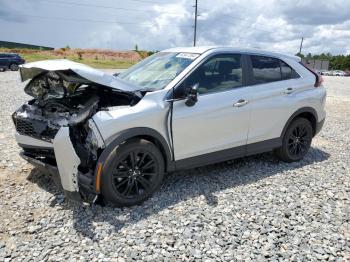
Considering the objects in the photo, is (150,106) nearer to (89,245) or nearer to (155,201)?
(155,201)

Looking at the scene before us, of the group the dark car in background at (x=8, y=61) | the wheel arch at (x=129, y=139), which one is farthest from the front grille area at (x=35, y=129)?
the dark car in background at (x=8, y=61)

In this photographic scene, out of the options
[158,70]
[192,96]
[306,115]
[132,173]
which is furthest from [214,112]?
[306,115]

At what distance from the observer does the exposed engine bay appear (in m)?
3.83

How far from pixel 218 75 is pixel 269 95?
92 cm


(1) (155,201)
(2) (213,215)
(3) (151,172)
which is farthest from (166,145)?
(2) (213,215)

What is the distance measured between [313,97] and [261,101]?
1.26 m

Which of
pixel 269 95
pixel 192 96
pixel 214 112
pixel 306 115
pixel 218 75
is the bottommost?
pixel 306 115

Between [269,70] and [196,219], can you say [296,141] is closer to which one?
[269,70]

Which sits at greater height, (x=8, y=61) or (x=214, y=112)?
(x=214, y=112)

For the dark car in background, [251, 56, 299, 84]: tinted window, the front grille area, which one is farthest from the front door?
the dark car in background

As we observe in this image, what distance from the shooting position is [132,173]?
4.00m

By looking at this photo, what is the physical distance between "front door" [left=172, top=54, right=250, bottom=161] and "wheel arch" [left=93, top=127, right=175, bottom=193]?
0.14 m

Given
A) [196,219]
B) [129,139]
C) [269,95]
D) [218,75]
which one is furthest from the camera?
[269,95]

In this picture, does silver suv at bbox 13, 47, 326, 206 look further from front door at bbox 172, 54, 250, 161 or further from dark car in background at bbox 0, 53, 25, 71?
dark car in background at bbox 0, 53, 25, 71
